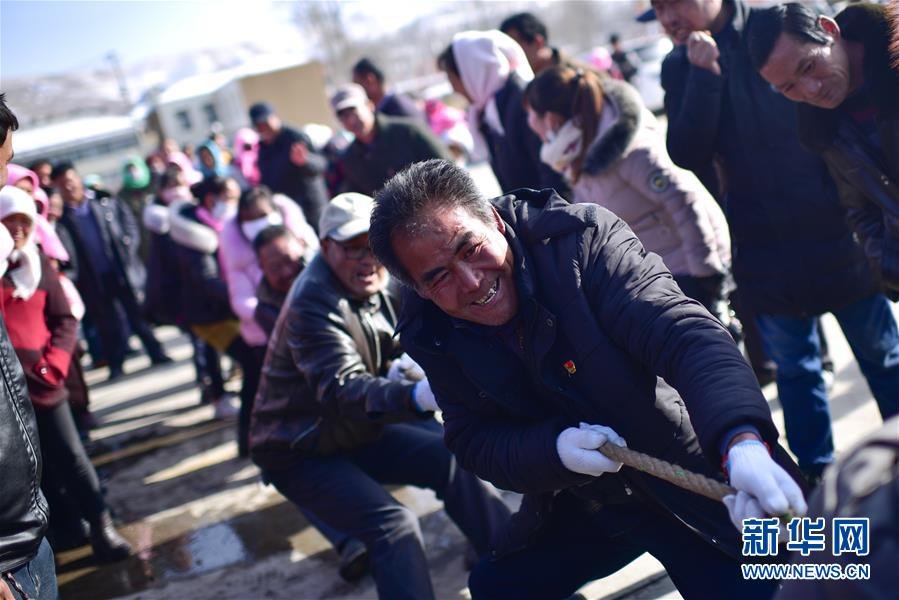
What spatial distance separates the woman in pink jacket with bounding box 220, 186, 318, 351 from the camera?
16.0 feet

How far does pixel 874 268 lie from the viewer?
2.73 meters

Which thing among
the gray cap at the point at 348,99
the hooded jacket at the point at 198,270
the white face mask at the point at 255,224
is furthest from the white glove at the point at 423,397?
the gray cap at the point at 348,99

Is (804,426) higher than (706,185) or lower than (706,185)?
lower

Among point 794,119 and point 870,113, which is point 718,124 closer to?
point 794,119

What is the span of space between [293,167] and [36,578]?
4.76 metres

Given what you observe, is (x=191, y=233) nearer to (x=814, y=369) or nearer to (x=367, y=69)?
(x=367, y=69)

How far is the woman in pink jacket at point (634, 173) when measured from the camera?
3.31m

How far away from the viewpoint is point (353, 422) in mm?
3324

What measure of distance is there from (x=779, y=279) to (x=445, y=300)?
1.63 metres

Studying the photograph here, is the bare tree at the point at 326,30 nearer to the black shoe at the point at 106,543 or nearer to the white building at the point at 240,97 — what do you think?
the white building at the point at 240,97

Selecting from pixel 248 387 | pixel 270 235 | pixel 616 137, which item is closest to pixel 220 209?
pixel 248 387

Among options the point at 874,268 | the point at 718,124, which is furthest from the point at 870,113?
the point at 718,124

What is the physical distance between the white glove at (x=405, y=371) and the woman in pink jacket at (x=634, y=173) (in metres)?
0.99

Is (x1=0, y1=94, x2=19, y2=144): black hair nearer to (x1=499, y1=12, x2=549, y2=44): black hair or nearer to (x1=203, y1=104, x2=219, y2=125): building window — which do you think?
(x1=499, y1=12, x2=549, y2=44): black hair
